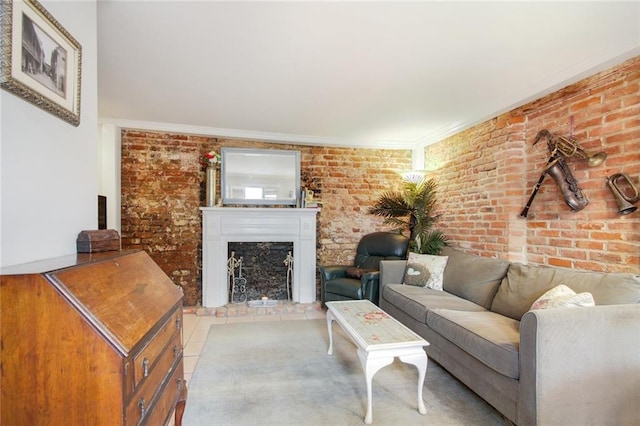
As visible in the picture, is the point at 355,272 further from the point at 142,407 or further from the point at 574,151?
the point at 142,407

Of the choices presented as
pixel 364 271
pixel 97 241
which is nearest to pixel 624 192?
pixel 364 271

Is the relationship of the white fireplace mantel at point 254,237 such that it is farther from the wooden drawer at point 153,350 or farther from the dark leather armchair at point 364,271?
the wooden drawer at point 153,350

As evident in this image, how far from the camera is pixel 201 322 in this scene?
341cm

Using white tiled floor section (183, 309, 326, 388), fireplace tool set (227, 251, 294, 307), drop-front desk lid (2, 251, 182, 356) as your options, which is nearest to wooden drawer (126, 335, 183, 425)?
drop-front desk lid (2, 251, 182, 356)

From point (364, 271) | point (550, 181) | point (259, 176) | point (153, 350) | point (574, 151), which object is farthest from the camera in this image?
point (259, 176)

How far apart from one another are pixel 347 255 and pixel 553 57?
3169 millimetres

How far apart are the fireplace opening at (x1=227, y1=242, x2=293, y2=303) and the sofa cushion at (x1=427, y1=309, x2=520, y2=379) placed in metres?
2.38

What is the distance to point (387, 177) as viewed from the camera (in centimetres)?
446

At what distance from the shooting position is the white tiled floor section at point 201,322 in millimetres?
2597

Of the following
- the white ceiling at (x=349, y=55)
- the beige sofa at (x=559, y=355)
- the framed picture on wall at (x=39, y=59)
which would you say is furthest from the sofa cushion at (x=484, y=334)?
the framed picture on wall at (x=39, y=59)

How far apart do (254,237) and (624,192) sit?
3.65 m

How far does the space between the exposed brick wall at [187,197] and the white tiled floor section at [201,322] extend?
502mm

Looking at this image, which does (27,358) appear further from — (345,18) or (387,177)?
(387,177)

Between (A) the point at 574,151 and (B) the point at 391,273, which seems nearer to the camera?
(A) the point at 574,151
